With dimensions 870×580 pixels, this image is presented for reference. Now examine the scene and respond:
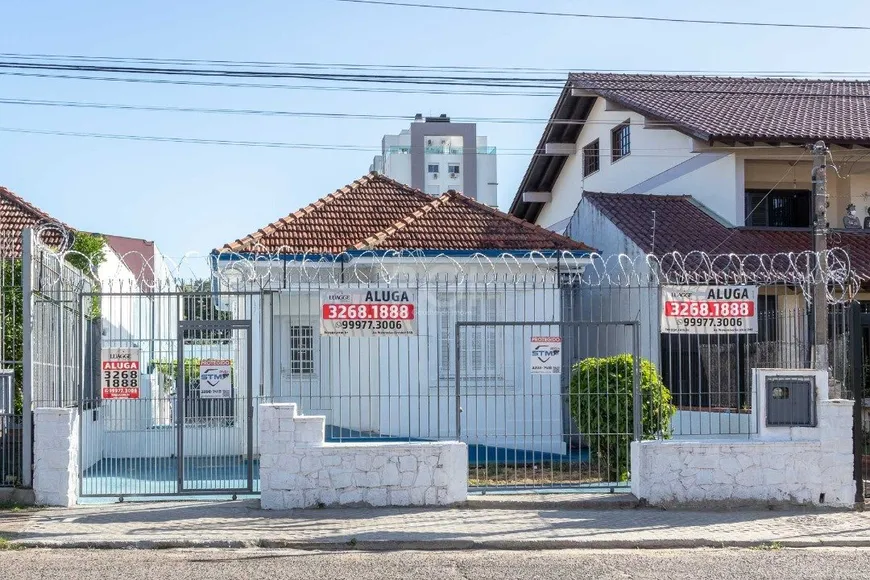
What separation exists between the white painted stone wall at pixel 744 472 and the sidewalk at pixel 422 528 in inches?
10.1

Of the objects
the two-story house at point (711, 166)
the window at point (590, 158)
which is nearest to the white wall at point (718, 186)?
the two-story house at point (711, 166)

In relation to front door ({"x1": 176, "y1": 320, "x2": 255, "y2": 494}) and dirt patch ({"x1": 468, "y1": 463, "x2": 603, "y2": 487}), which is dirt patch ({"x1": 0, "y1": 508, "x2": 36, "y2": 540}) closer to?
front door ({"x1": 176, "y1": 320, "x2": 255, "y2": 494})

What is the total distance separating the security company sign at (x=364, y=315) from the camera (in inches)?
468

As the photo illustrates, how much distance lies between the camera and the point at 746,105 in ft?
73.8

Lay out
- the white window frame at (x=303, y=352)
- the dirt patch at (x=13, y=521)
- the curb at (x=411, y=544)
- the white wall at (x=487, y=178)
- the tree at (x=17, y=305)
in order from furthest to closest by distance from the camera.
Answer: the white wall at (x=487, y=178) → the white window frame at (x=303, y=352) → the tree at (x=17, y=305) → the dirt patch at (x=13, y=521) → the curb at (x=411, y=544)

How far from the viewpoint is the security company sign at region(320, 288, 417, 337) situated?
39.0 feet

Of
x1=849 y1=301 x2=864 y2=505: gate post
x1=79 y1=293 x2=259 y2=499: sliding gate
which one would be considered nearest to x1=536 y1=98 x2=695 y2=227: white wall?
x1=849 y1=301 x2=864 y2=505: gate post

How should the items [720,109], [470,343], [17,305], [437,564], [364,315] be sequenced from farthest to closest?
[720,109], [470,343], [17,305], [364,315], [437,564]

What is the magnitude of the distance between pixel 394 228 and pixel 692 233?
19.0 feet

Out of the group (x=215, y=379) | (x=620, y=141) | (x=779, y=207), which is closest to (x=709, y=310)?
(x=215, y=379)

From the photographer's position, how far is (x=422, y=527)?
10.4 meters

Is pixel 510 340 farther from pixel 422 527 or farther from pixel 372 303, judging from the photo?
pixel 422 527

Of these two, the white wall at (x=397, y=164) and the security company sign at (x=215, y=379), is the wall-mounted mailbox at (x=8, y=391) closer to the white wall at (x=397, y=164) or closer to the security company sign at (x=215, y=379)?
the security company sign at (x=215, y=379)

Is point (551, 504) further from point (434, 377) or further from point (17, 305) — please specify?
point (17, 305)
